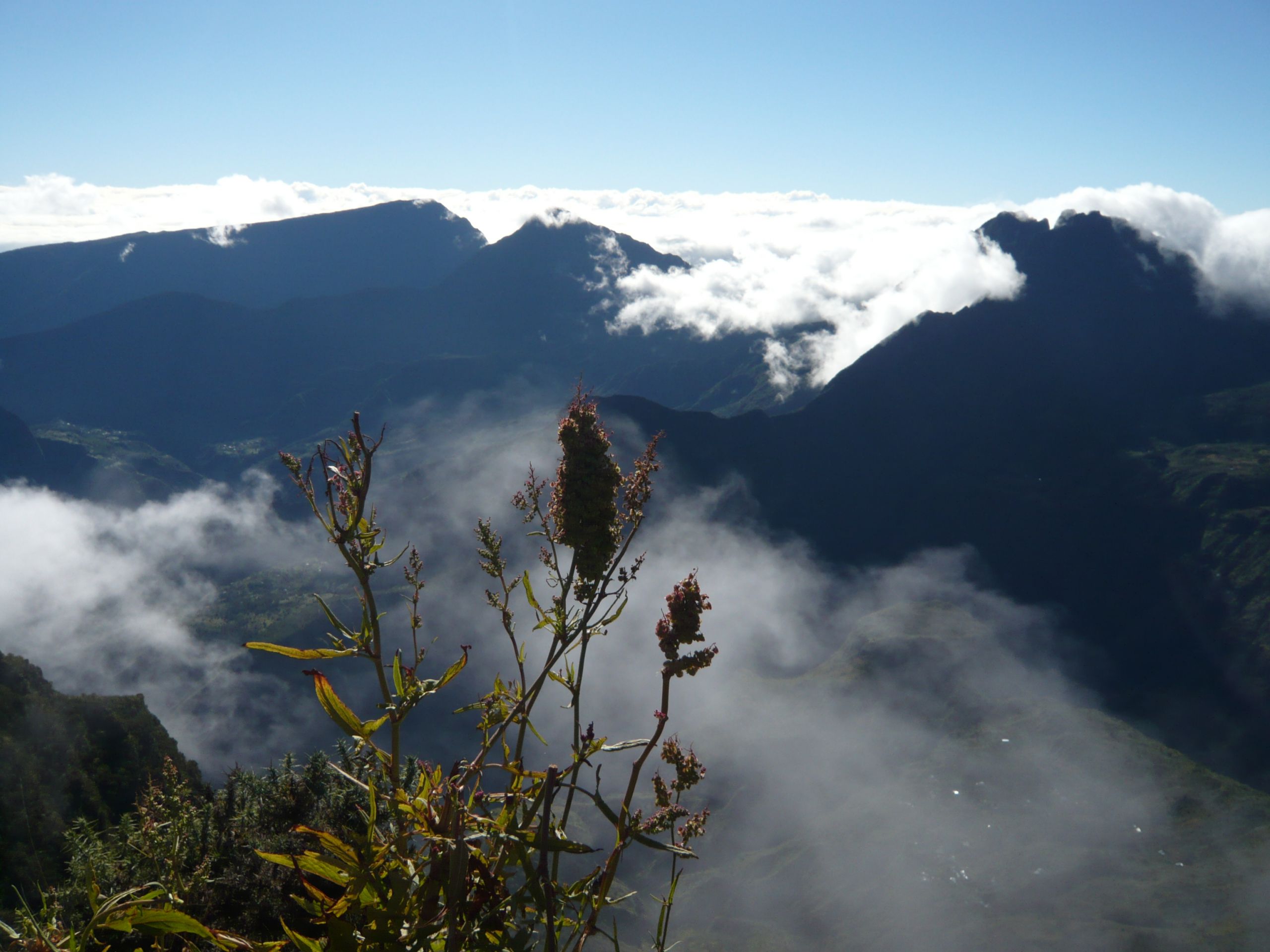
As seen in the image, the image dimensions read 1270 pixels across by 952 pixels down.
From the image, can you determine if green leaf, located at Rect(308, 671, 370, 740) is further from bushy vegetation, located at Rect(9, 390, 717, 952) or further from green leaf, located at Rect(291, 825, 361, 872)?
green leaf, located at Rect(291, 825, 361, 872)

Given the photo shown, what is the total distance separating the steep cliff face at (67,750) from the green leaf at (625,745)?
34867mm

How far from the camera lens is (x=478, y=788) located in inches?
66.1

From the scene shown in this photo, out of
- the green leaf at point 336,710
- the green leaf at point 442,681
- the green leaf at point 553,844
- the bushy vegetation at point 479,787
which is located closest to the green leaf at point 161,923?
the bushy vegetation at point 479,787

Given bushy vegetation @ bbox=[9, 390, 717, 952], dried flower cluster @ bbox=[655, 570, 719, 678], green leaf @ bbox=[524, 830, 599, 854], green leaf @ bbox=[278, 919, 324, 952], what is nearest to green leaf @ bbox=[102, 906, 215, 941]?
bushy vegetation @ bbox=[9, 390, 717, 952]

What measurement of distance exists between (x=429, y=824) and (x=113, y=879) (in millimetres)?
2839

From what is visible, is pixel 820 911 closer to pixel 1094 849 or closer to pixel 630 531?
pixel 1094 849

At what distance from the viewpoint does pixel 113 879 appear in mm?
3350

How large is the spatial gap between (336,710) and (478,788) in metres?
0.37

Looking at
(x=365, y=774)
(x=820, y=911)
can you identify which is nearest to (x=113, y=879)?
(x=365, y=774)

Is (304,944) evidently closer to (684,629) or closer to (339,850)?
(339,850)

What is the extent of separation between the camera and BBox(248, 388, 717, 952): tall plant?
1.55m

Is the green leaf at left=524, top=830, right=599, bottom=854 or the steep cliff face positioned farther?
the steep cliff face

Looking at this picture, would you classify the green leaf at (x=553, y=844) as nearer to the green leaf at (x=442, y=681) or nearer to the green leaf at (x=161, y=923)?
the green leaf at (x=442, y=681)

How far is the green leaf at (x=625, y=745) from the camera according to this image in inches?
70.3
